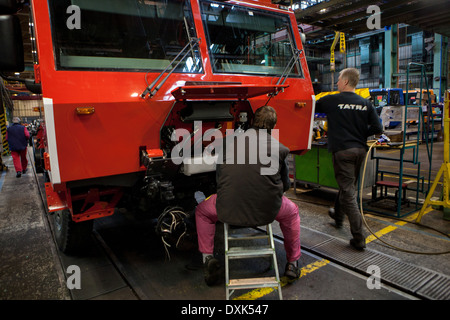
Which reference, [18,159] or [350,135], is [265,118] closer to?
[350,135]

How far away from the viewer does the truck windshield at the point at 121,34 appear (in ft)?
7.61

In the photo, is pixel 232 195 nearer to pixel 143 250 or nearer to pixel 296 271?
pixel 296 271

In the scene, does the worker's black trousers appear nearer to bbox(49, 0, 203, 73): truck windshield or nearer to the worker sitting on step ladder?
the worker sitting on step ladder

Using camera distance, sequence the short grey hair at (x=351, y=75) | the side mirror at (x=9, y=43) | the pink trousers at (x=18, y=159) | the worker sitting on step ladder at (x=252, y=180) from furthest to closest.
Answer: the pink trousers at (x=18, y=159), the short grey hair at (x=351, y=75), the worker sitting on step ladder at (x=252, y=180), the side mirror at (x=9, y=43)

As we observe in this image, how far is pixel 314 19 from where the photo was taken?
5.37 m

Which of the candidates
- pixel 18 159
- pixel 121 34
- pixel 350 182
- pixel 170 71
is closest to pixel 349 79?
pixel 350 182

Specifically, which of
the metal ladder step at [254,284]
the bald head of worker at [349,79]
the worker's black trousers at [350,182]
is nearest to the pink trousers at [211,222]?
the metal ladder step at [254,284]

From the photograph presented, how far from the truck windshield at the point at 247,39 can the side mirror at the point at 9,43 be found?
1.56 metres

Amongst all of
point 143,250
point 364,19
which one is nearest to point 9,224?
point 143,250

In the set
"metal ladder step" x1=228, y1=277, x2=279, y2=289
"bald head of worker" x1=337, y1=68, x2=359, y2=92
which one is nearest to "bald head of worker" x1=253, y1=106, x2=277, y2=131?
"metal ladder step" x1=228, y1=277, x2=279, y2=289

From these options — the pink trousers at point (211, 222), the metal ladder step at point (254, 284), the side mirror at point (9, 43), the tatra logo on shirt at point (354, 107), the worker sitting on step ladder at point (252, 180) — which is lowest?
the metal ladder step at point (254, 284)

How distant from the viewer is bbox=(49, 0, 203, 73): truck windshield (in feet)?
7.61

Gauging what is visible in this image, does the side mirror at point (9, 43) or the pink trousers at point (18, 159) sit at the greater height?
the side mirror at point (9, 43)

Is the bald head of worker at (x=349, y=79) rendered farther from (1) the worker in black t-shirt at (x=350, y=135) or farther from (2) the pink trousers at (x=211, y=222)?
(2) the pink trousers at (x=211, y=222)
